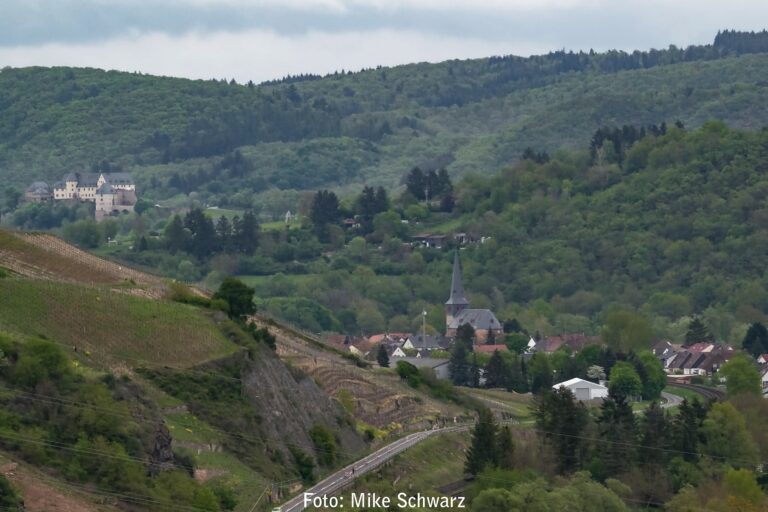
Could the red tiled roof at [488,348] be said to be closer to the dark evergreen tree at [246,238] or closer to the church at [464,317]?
the church at [464,317]

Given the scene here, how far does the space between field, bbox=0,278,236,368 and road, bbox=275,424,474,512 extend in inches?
209

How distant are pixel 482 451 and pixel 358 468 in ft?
23.9

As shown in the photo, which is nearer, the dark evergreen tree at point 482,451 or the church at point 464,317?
the dark evergreen tree at point 482,451

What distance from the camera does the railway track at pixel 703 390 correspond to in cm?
10925

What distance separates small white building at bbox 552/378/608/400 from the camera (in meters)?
113

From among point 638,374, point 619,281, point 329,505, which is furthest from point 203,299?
point 619,281

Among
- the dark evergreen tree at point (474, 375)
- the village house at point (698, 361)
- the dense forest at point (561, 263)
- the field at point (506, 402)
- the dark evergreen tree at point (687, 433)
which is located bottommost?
the dense forest at point (561, 263)

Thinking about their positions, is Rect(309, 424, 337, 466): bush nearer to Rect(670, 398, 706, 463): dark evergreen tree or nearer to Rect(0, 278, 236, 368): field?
Rect(0, 278, 236, 368): field

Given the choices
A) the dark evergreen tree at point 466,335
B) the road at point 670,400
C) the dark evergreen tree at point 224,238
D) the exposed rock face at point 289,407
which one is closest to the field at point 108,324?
the exposed rock face at point 289,407

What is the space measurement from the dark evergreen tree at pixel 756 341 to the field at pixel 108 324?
6799 centimetres

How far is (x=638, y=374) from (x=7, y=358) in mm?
61734

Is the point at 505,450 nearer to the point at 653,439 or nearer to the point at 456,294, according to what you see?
the point at 653,439

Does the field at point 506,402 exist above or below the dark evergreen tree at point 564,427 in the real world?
below

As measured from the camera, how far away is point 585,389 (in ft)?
373
